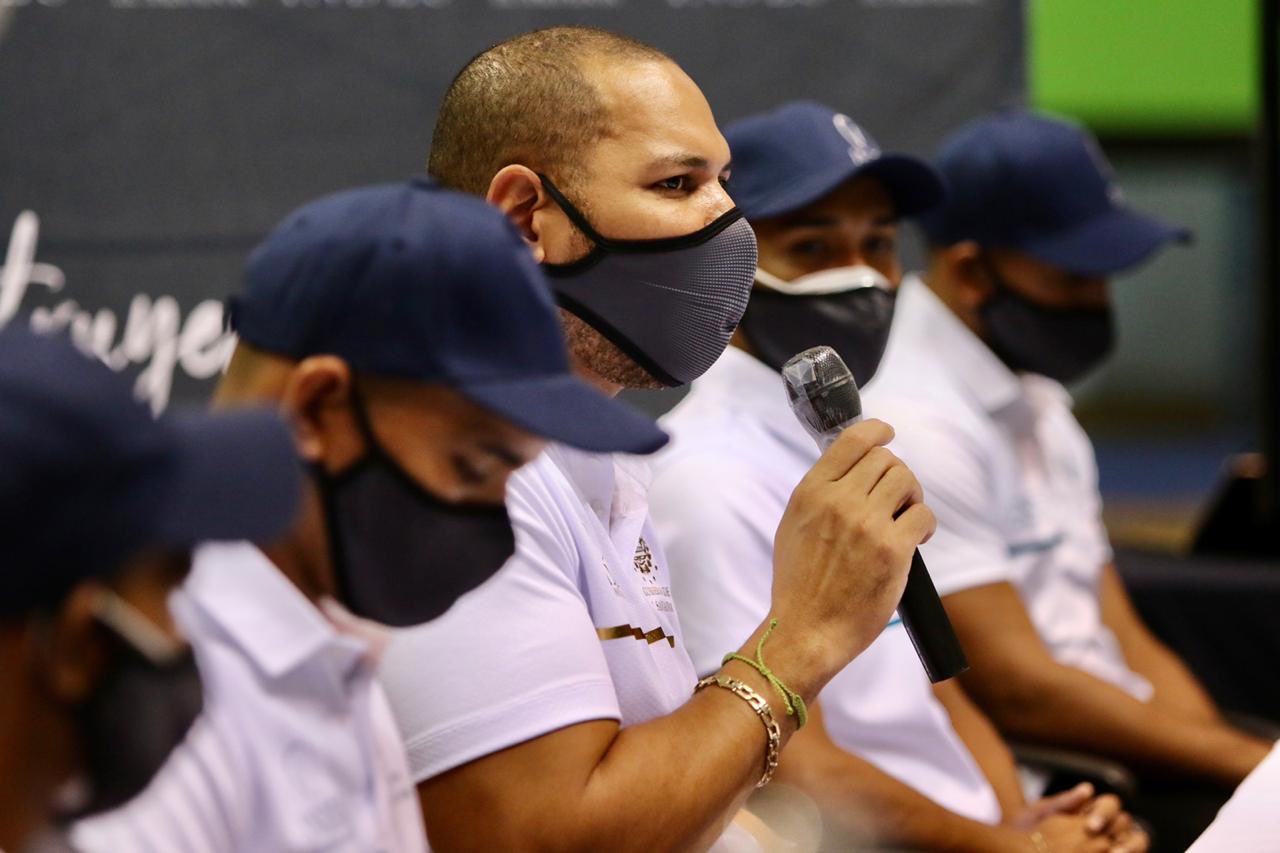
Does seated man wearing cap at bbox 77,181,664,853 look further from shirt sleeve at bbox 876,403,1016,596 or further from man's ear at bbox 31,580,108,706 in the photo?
shirt sleeve at bbox 876,403,1016,596

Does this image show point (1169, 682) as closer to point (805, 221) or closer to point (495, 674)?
point (805, 221)

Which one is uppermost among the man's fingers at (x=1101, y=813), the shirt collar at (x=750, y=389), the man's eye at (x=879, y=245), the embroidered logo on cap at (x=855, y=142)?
the embroidered logo on cap at (x=855, y=142)

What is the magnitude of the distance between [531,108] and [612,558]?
451 mm

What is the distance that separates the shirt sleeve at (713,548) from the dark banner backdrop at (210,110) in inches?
49.6

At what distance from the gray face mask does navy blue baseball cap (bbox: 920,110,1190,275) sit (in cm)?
137

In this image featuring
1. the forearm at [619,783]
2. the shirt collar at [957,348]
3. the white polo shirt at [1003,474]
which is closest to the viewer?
the forearm at [619,783]

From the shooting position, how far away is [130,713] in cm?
92

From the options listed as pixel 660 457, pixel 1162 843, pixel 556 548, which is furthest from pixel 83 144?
pixel 1162 843

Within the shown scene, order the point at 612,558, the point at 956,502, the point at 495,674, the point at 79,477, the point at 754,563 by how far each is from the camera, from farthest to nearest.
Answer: the point at 956,502
the point at 754,563
the point at 612,558
the point at 495,674
the point at 79,477

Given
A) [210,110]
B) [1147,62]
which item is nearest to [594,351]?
[210,110]

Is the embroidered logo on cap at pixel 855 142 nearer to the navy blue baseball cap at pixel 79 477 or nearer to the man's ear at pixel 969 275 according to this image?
the man's ear at pixel 969 275

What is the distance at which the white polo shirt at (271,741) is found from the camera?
1.08m

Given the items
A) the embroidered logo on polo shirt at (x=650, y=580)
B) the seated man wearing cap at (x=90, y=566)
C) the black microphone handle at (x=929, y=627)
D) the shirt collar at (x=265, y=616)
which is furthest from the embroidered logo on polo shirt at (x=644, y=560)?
the seated man wearing cap at (x=90, y=566)

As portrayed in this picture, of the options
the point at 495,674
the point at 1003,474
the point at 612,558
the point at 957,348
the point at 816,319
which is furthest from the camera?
the point at 957,348
